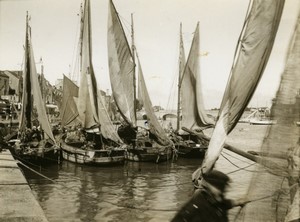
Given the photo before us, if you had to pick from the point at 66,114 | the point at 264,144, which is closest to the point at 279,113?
the point at 264,144

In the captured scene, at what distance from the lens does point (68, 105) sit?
28.1m

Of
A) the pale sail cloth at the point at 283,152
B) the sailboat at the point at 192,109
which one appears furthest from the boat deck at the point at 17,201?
the sailboat at the point at 192,109

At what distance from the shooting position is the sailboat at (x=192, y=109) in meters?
25.1

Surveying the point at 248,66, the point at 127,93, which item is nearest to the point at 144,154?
the point at 127,93

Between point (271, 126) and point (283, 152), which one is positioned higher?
point (271, 126)

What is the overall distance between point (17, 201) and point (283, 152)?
4.94 meters

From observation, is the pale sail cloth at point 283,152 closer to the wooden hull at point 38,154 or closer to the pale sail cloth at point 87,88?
the wooden hull at point 38,154

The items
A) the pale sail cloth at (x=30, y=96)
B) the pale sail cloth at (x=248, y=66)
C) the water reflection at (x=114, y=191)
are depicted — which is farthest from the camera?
the pale sail cloth at (x=30, y=96)

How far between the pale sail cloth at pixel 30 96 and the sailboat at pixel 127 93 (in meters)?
5.49

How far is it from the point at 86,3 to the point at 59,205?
15.5 m

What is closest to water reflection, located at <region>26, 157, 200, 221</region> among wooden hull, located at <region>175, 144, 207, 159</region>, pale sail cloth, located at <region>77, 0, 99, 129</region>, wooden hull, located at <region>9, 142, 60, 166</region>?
wooden hull, located at <region>9, 142, 60, 166</region>

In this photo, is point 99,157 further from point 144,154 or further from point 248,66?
point 248,66

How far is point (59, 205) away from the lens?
12625mm

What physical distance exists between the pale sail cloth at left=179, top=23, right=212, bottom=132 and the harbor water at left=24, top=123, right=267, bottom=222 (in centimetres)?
345
